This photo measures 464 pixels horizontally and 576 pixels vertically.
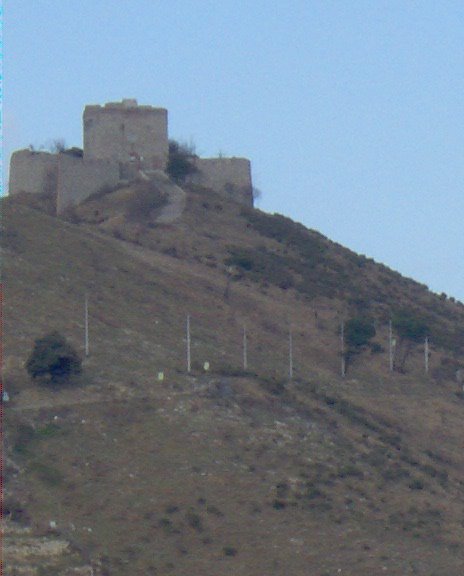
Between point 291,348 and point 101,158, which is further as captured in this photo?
point 101,158

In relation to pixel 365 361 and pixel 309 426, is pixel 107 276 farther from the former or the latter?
pixel 309 426

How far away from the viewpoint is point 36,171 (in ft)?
241

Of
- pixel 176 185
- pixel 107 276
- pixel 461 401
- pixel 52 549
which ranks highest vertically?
pixel 176 185

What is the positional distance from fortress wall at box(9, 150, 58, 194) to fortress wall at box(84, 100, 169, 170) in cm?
174

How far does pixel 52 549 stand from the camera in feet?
131

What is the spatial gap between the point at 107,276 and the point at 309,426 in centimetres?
1319

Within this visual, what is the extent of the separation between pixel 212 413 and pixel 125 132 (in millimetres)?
27207

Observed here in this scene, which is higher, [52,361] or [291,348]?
[291,348]

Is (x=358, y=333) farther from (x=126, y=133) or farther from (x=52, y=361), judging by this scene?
(x=126, y=133)

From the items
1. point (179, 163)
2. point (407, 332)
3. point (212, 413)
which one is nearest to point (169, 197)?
point (179, 163)

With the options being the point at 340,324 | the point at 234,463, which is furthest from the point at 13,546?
the point at 340,324

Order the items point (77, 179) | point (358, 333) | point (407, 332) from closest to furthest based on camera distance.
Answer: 1. point (358, 333)
2. point (407, 332)
3. point (77, 179)

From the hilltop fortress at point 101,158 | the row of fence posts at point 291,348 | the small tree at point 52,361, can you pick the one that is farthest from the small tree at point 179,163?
the small tree at point 52,361

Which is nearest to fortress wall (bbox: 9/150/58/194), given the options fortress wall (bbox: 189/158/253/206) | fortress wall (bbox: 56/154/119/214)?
fortress wall (bbox: 56/154/119/214)
